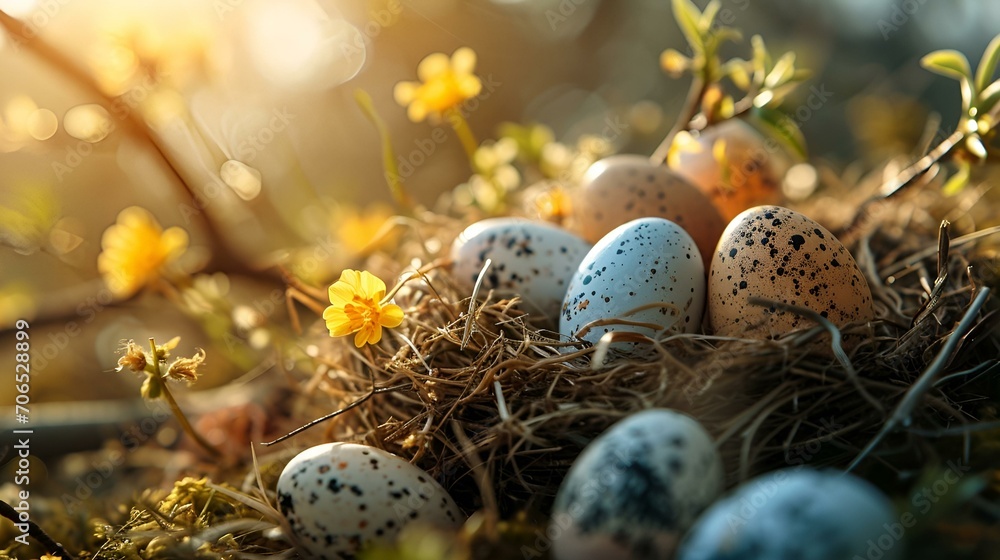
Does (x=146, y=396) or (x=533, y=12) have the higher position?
(x=533, y=12)

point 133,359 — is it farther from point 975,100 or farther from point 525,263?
point 975,100

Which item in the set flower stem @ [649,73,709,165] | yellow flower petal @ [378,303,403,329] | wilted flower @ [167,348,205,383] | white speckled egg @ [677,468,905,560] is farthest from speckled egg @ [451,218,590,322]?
white speckled egg @ [677,468,905,560]

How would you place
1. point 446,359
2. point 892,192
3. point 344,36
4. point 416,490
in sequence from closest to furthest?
point 416,490 < point 446,359 < point 892,192 < point 344,36

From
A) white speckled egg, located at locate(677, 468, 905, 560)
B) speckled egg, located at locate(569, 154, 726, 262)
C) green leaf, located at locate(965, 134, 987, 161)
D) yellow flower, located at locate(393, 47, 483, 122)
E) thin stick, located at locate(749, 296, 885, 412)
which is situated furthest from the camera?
yellow flower, located at locate(393, 47, 483, 122)

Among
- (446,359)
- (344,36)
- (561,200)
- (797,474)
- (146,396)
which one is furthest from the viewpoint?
(344,36)

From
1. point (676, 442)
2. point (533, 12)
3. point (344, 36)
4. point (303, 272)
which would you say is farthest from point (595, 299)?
point (533, 12)

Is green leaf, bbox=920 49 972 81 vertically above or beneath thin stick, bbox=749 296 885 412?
above

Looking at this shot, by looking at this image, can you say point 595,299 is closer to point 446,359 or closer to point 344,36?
point 446,359

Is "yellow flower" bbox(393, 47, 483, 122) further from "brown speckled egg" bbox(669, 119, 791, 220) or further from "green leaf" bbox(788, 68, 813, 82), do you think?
"green leaf" bbox(788, 68, 813, 82)

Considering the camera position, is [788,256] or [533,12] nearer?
[788,256]
